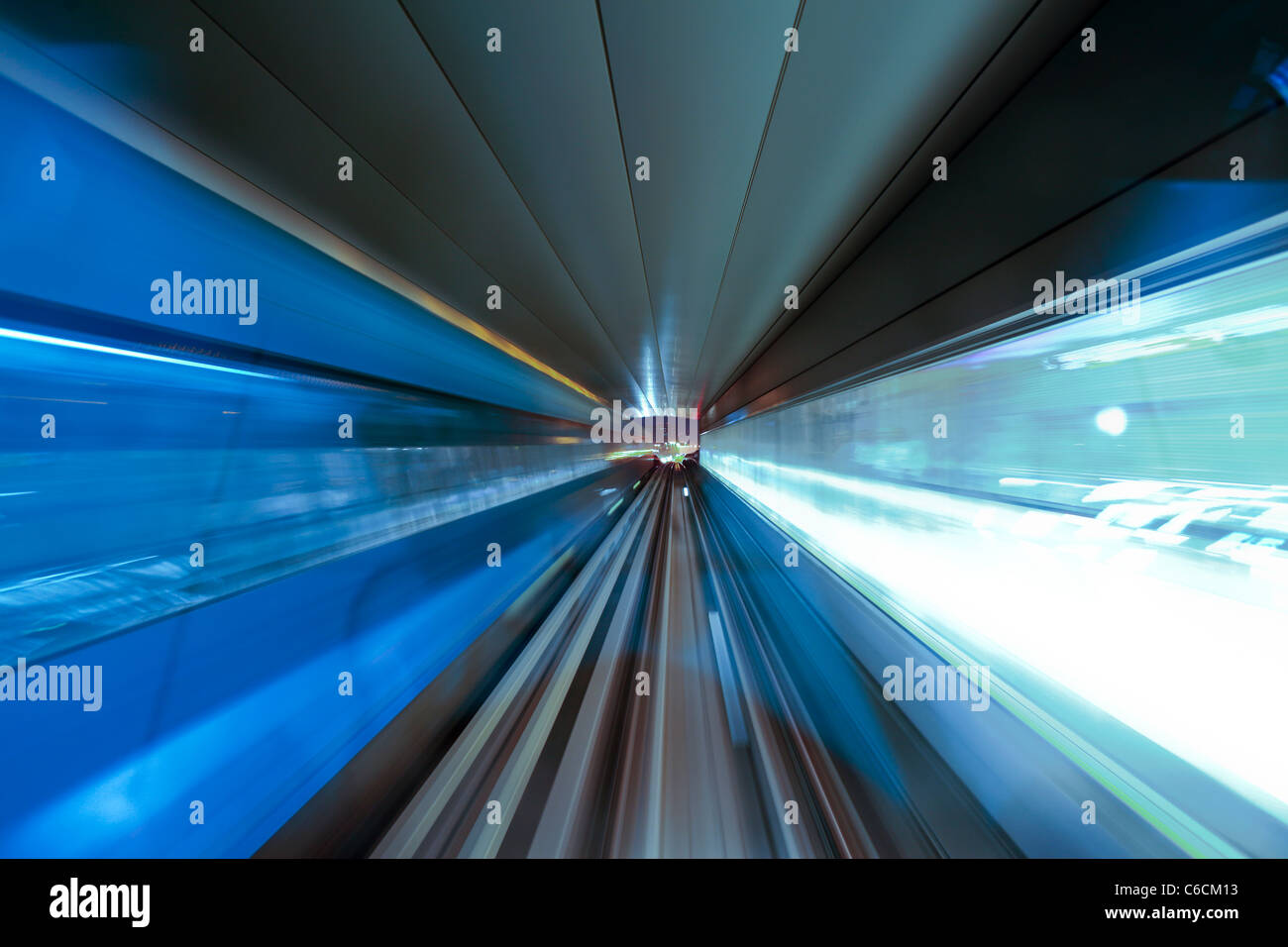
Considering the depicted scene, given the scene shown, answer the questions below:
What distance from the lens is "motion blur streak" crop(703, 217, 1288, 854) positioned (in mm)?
813

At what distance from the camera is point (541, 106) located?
1256 millimetres

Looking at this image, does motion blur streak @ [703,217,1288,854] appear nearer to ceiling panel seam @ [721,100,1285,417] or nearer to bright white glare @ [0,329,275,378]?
ceiling panel seam @ [721,100,1285,417]

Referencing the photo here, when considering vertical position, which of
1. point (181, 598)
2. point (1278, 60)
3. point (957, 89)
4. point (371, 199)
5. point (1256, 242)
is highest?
point (957, 89)

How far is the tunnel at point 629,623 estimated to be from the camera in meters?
0.82

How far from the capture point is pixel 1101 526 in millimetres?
1110

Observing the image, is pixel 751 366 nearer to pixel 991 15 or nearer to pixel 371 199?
pixel 991 15

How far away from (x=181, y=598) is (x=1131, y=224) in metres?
2.54

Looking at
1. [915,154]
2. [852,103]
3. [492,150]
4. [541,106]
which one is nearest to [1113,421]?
[915,154]

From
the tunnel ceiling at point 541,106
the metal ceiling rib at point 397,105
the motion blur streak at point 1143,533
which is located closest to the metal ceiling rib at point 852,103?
the tunnel ceiling at point 541,106

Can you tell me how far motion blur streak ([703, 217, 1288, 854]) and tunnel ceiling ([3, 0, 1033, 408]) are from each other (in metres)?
0.88

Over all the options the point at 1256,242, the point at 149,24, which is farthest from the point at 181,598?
the point at 1256,242

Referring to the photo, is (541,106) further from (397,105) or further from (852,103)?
(852,103)

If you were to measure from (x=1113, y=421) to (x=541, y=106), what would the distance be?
1983 millimetres
